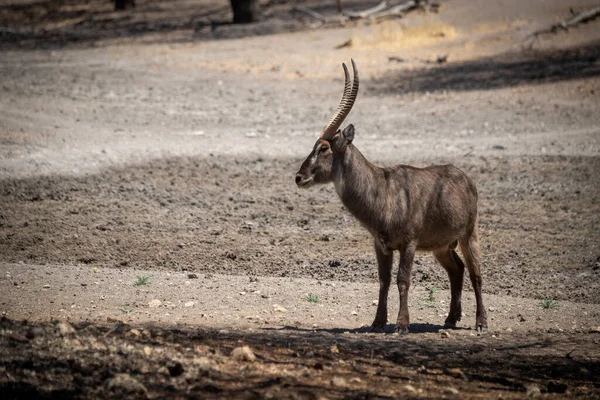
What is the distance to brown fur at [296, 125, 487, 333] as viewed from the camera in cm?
867

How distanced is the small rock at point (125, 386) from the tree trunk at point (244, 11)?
25.2 m

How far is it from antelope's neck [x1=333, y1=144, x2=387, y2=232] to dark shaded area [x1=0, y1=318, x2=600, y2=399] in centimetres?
119

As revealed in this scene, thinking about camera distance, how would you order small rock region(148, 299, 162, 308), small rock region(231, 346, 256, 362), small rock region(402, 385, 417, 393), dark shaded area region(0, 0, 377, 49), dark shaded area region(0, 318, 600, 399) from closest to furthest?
dark shaded area region(0, 318, 600, 399) < small rock region(402, 385, 417, 393) < small rock region(231, 346, 256, 362) < small rock region(148, 299, 162, 308) < dark shaded area region(0, 0, 377, 49)

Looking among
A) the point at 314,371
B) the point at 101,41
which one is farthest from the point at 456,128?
the point at 101,41

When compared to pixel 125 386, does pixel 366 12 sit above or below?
above

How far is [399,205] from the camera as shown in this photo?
8711mm

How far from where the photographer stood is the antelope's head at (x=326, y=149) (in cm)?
888

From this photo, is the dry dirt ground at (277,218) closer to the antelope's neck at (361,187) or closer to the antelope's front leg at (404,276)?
the antelope's front leg at (404,276)

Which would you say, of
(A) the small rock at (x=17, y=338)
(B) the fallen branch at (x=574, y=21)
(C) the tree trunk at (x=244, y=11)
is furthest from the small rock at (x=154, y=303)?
(C) the tree trunk at (x=244, y=11)

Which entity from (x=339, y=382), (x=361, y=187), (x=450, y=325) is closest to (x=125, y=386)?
(x=339, y=382)

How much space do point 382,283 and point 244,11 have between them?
22570 mm

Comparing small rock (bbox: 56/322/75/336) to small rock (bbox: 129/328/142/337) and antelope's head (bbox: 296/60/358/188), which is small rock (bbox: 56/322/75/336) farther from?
antelope's head (bbox: 296/60/358/188)

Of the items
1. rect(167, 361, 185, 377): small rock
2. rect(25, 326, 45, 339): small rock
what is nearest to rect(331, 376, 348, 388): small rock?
rect(167, 361, 185, 377): small rock

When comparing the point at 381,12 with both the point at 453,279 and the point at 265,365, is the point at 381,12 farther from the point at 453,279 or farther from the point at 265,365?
the point at 265,365
